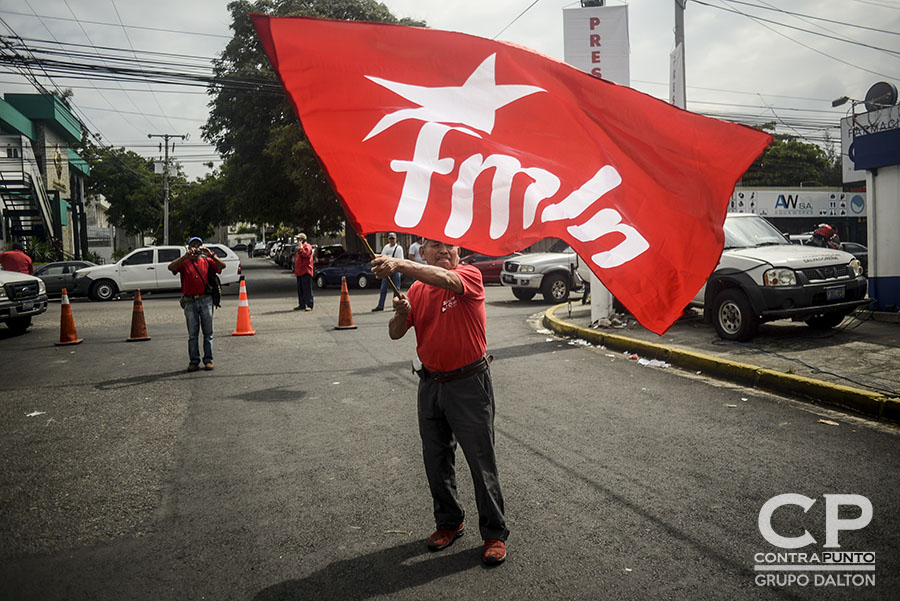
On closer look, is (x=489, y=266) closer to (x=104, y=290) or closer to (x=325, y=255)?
(x=325, y=255)

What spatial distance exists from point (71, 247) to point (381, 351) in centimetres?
3565

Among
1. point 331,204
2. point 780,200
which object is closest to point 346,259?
point 331,204

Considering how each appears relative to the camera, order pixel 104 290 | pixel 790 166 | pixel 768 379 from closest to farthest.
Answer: pixel 768 379, pixel 104 290, pixel 790 166

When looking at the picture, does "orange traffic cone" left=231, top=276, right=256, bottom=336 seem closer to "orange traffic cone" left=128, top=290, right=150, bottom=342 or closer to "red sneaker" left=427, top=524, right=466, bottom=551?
"orange traffic cone" left=128, top=290, right=150, bottom=342

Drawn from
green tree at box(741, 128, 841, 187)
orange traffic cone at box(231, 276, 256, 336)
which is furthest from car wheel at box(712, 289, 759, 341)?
green tree at box(741, 128, 841, 187)

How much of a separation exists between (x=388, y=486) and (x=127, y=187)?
65.9m

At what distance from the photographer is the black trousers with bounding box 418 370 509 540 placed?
3484mm

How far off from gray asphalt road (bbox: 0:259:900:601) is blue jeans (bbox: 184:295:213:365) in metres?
0.57

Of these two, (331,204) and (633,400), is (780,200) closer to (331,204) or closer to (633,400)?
(331,204)

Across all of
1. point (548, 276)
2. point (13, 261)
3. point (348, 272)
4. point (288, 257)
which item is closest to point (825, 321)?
point (548, 276)

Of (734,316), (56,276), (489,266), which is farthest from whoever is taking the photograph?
(489,266)

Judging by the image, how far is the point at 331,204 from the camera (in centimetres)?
2705

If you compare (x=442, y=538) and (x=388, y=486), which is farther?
(x=388, y=486)

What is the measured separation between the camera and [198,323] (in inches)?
354
